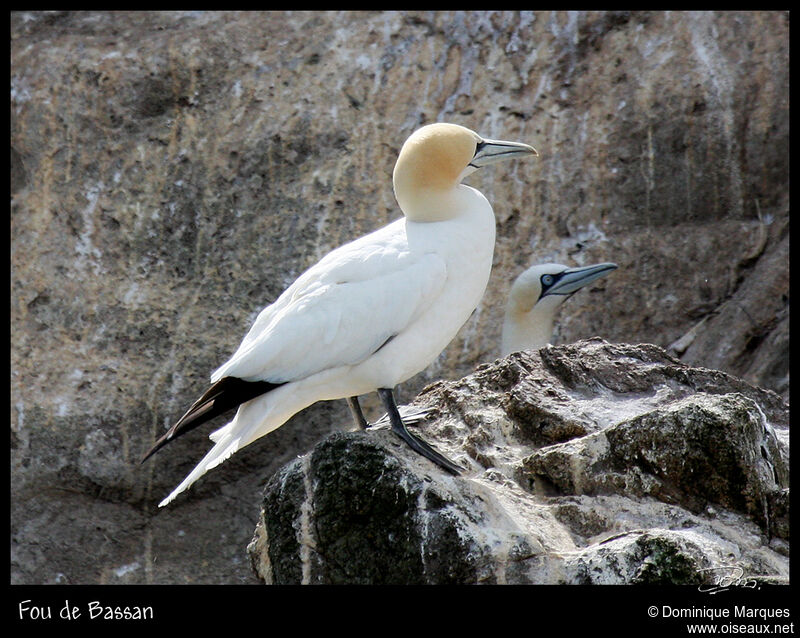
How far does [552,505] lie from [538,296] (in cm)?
327

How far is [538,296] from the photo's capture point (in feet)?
24.5

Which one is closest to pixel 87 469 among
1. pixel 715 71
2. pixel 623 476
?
pixel 623 476

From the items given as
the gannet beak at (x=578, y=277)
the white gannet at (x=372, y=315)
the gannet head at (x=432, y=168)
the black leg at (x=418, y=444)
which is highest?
the gannet head at (x=432, y=168)

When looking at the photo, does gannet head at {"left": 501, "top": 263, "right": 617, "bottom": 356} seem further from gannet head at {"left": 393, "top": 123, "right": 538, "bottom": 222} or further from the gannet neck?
gannet head at {"left": 393, "top": 123, "right": 538, "bottom": 222}

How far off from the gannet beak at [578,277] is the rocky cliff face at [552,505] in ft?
9.22

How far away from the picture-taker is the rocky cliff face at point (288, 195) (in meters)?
7.51

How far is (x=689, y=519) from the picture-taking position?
4207 mm

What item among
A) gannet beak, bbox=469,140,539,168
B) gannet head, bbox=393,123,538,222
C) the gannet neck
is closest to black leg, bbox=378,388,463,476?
gannet head, bbox=393,123,538,222

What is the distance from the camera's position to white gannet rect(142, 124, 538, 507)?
4.55 metres

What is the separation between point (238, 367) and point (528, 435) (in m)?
1.19

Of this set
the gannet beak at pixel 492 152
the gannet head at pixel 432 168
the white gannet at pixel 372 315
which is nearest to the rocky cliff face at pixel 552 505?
the white gannet at pixel 372 315

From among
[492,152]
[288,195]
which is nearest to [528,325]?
[288,195]

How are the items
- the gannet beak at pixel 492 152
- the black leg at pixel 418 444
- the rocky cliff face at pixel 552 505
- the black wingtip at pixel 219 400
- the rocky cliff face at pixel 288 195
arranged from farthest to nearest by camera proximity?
1. the rocky cliff face at pixel 288 195
2. the gannet beak at pixel 492 152
3. the black wingtip at pixel 219 400
4. the black leg at pixel 418 444
5. the rocky cliff face at pixel 552 505

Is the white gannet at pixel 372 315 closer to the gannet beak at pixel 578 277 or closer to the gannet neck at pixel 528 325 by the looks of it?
the gannet neck at pixel 528 325
